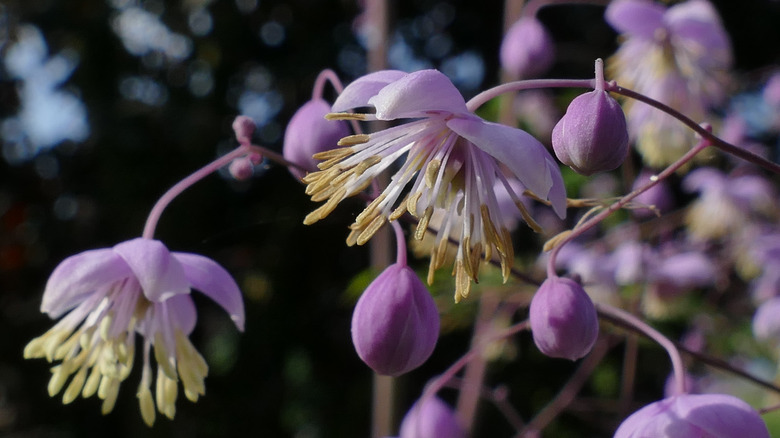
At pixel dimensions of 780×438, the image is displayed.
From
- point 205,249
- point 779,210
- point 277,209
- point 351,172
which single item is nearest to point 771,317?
point 779,210

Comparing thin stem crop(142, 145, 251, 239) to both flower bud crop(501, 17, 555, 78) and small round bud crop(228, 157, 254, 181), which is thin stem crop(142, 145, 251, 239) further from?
flower bud crop(501, 17, 555, 78)

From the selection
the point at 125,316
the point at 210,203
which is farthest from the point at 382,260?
the point at 210,203

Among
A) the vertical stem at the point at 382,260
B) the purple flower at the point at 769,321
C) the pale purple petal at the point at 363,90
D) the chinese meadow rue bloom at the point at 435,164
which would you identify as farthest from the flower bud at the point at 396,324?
the purple flower at the point at 769,321

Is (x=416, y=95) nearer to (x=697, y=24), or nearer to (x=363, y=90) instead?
(x=363, y=90)

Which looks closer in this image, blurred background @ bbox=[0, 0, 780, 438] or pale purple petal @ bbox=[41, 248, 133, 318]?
pale purple petal @ bbox=[41, 248, 133, 318]

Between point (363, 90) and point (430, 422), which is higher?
point (363, 90)

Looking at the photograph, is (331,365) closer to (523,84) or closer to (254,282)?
(254,282)

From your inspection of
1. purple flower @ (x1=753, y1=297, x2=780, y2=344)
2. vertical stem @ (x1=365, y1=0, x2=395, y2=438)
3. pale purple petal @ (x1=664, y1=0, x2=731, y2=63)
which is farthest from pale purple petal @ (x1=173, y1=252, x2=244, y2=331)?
purple flower @ (x1=753, y1=297, x2=780, y2=344)
